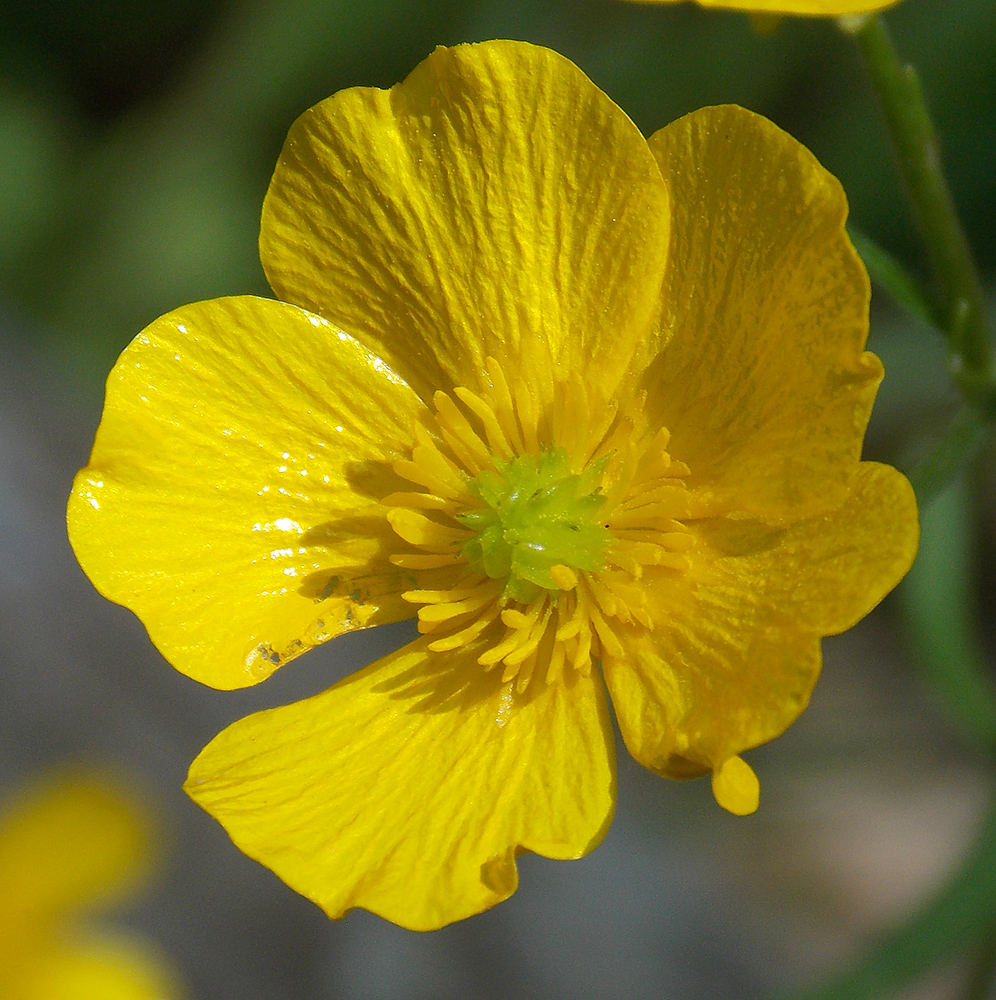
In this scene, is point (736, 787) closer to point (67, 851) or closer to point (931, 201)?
point (931, 201)

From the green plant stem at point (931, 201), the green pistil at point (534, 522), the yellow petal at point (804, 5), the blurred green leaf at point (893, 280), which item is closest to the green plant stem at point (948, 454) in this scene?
→ the green plant stem at point (931, 201)

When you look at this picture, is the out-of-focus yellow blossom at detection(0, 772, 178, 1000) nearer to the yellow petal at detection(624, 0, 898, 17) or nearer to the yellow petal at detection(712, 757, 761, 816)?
the yellow petal at detection(712, 757, 761, 816)

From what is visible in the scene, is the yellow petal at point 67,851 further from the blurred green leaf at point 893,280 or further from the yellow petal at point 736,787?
the blurred green leaf at point 893,280

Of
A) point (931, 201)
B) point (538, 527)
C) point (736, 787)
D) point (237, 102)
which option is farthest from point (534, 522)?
point (237, 102)

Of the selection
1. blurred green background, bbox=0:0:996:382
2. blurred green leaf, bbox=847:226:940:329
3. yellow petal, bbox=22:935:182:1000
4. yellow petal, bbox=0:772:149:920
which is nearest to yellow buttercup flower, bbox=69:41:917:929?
blurred green leaf, bbox=847:226:940:329

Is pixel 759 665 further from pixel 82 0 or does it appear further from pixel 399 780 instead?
pixel 82 0
